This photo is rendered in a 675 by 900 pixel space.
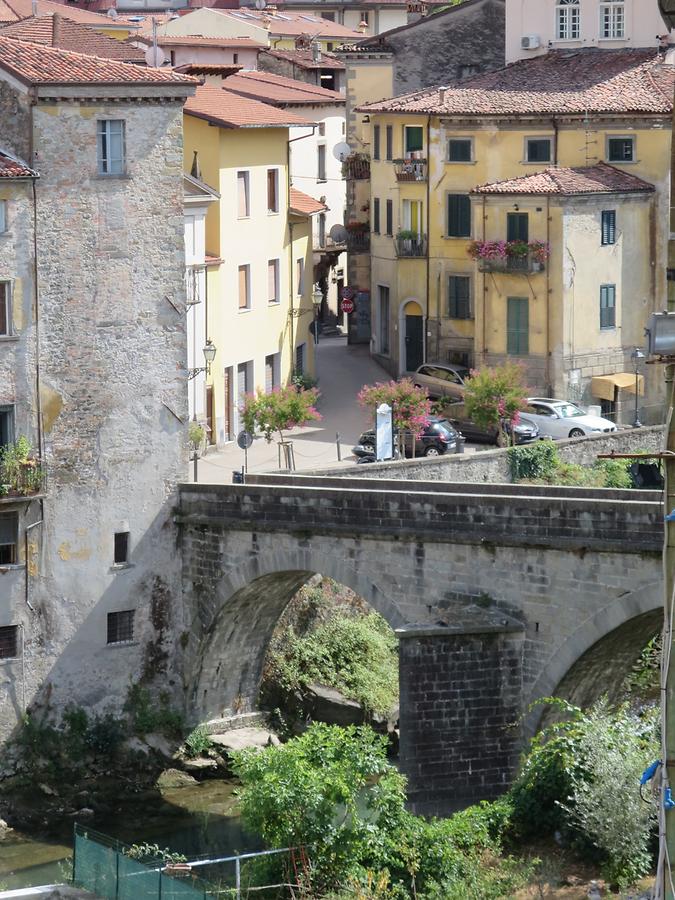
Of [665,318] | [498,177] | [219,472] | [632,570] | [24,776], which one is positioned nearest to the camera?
[665,318]

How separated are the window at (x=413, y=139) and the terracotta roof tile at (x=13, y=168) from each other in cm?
2558

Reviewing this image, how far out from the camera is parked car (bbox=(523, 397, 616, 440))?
193ft

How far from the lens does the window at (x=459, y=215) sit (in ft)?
215

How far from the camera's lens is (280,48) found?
96.4m

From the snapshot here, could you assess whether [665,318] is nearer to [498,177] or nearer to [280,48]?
[498,177]

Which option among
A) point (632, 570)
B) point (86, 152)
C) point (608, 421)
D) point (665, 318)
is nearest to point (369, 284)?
point (608, 421)

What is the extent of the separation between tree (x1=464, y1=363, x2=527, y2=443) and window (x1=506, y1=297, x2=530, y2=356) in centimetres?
445

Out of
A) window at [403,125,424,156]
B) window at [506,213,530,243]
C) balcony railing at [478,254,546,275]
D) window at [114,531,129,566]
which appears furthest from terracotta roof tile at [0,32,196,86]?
window at [403,125,424,156]

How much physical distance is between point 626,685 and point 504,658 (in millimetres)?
2422

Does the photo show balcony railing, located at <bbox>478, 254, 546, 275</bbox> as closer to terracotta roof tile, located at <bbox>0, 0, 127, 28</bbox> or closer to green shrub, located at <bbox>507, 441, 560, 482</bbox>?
green shrub, located at <bbox>507, 441, 560, 482</bbox>

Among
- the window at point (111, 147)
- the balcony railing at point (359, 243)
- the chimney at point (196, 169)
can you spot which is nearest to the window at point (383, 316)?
the balcony railing at point (359, 243)

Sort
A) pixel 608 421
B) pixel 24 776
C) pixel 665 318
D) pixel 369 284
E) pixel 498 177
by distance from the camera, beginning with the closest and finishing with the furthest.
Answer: pixel 665 318
pixel 24 776
pixel 608 421
pixel 498 177
pixel 369 284

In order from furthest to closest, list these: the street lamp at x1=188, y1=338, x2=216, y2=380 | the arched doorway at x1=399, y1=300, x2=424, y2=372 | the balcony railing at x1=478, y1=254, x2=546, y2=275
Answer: the arched doorway at x1=399, y1=300, x2=424, y2=372 < the balcony railing at x1=478, y1=254, x2=546, y2=275 < the street lamp at x1=188, y1=338, x2=216, y2=380

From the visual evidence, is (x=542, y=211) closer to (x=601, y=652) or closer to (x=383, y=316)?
(x=383, y=316)
